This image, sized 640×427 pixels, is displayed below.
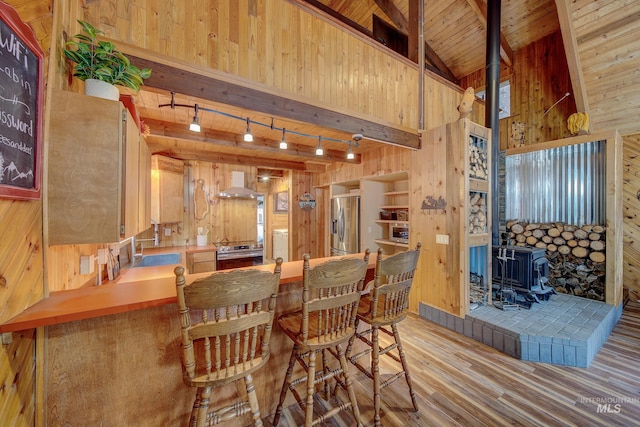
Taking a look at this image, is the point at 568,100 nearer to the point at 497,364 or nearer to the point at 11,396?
the point at 497,364

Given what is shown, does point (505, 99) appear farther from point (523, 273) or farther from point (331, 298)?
point (331, 298)

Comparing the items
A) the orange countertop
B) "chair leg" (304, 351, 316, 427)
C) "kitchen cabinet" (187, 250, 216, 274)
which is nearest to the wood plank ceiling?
the orange countertop

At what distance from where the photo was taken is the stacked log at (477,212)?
10.5ft

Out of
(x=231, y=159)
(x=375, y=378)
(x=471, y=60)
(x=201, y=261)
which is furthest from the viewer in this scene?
(x=471, y=60)

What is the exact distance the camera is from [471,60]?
5.45m

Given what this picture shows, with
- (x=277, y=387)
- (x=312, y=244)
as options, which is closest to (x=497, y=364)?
(x=277, y=387)

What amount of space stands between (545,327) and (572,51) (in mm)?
3916

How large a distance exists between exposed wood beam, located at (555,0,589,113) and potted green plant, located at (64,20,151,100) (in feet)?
17.3

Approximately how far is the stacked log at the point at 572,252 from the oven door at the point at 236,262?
15.0ft

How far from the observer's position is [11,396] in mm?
1023

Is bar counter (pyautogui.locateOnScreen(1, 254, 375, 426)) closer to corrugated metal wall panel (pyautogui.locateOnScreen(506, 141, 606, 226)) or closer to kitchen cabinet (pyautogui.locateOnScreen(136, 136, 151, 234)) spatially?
kitchen cabinet (pyautogui.locateOnScreen(136, 136, 151, 234))

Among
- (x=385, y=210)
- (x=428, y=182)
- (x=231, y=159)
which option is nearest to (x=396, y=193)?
(x=385, y=210)

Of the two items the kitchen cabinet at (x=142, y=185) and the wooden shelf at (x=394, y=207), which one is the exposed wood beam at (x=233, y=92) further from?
the wooden shelf at (x=394, y=207)

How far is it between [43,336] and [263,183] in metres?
6.20
